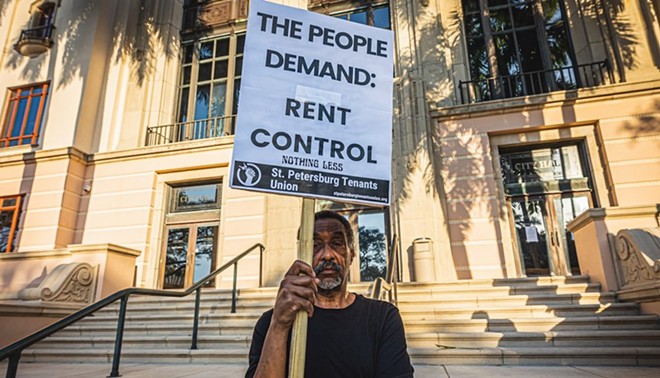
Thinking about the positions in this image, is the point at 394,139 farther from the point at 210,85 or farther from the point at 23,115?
the point at 23,115

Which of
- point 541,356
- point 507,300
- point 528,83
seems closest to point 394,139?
point 528,83

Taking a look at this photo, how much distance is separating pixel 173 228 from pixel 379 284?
30.2ft

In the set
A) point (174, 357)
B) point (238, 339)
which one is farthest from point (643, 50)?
point (174, 357)

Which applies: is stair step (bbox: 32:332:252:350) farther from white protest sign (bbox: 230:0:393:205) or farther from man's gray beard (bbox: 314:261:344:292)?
white protest sign (bbox: 230:0:393:205)

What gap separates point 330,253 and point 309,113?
2.50 ft

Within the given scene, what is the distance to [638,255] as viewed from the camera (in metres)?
6.11

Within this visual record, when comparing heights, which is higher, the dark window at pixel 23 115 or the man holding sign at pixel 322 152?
the dark window at pixel 23 115

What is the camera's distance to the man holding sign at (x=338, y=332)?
184cm

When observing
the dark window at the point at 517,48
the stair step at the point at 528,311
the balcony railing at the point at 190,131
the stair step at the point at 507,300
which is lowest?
the stair step at the point at 528,311

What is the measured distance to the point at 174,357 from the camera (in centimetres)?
597

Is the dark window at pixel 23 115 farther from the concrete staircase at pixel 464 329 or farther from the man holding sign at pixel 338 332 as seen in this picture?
the man holding sign at pixel 338 332

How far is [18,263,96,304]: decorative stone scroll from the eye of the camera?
866 centimetres

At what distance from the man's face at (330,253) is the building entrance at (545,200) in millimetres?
10005

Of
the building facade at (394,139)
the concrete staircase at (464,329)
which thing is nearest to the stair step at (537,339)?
the concrete staircase at (464,329)
